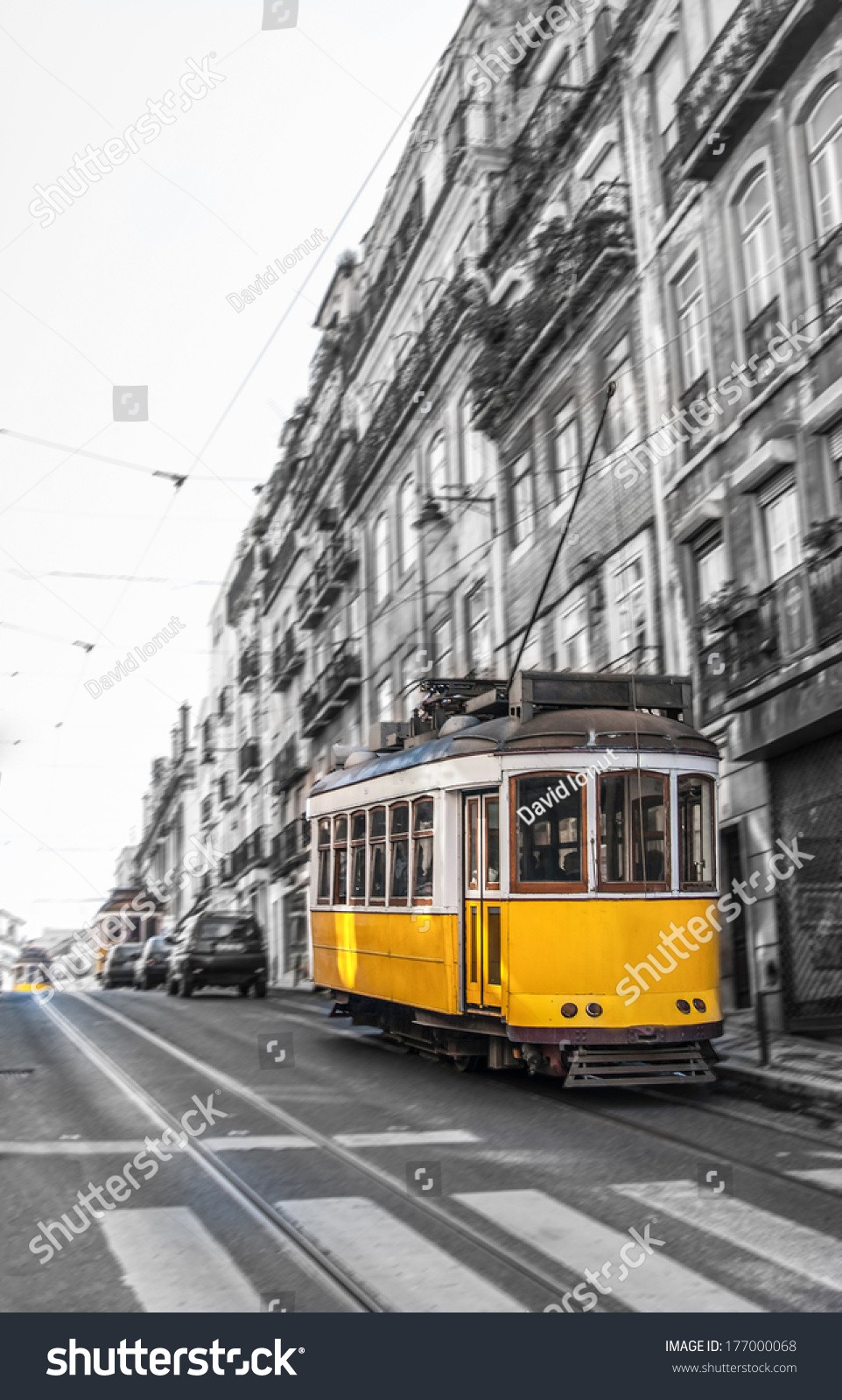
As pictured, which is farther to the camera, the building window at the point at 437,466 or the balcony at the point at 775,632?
the building window at the point at 437,466

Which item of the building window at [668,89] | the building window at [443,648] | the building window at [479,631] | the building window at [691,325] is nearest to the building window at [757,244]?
the building window at [691,325]

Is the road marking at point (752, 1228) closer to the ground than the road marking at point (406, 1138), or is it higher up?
closer to the ground

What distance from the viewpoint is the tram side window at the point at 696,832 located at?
1188 centimetres

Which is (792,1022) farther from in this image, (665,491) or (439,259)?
(439,259)

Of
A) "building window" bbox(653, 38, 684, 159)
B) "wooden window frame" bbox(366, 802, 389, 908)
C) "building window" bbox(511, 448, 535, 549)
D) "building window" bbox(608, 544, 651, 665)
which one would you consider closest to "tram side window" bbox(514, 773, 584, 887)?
"wooden window frame" bbox(366, 802, 389, 908)

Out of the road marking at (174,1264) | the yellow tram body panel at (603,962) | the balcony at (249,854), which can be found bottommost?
the road marking at (174,1264)

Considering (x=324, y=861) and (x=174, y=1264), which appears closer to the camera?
(x=174, y=1264)

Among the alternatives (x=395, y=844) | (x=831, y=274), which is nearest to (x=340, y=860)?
(x=395, y=844)

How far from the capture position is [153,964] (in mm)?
39094

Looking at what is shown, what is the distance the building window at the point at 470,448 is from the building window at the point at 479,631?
7.01 ft

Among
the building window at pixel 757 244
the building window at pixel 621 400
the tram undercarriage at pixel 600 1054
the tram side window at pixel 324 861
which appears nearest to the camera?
the tram undercarriage at pixel 600 1054

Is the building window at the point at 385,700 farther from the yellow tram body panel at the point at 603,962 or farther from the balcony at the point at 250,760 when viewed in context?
the yellow tram body panel at the point at 603,962

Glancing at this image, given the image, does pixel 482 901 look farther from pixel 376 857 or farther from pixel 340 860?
pixel 340 860

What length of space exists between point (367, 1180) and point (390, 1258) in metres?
1.86
